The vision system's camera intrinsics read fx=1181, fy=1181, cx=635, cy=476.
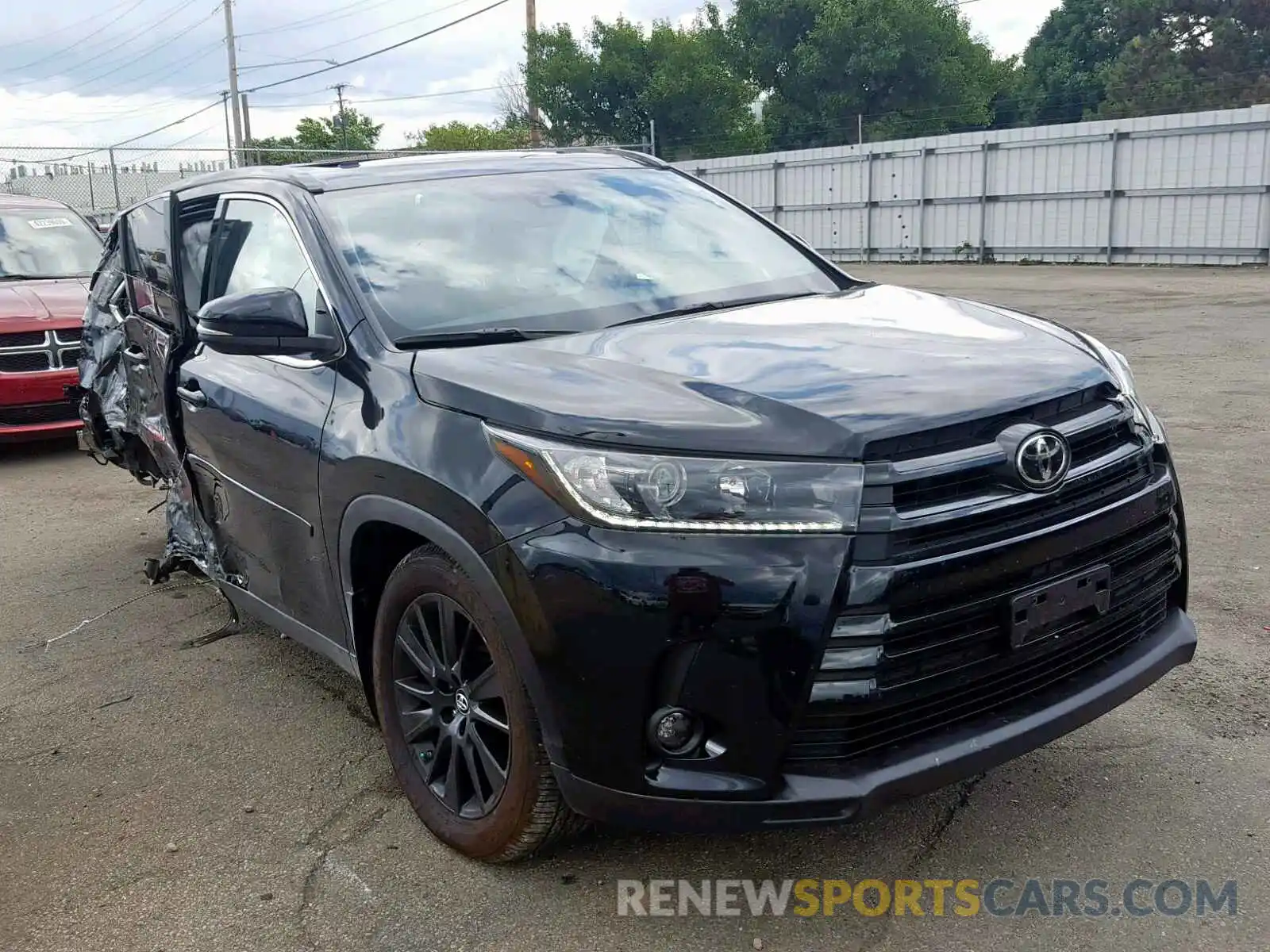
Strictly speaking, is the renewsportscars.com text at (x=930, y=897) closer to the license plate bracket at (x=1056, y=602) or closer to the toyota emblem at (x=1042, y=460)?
the license plate bracket at (x=1056, y=602)

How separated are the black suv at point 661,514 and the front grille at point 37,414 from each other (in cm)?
549

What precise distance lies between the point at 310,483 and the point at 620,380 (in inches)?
42.7

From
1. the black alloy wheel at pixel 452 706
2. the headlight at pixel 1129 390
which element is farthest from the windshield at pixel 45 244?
the headlight at pixel 1129 390

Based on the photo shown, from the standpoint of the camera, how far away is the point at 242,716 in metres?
4.02

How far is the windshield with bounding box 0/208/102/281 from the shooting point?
9.39 m

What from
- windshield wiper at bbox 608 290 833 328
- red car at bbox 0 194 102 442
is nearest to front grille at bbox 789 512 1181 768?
windshield wiper at bbox 608 290 833 328

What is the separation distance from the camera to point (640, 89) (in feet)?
164

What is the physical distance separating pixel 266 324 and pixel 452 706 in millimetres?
1160

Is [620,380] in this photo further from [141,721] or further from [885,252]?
[885,252]

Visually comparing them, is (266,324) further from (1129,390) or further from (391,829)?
(1129,390)

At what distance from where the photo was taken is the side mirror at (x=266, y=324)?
10.5ft

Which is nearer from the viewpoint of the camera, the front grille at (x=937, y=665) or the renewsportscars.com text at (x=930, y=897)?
the front grille at (x=937, y=665)

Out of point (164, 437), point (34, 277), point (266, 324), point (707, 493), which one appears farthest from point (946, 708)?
point (34, 277)

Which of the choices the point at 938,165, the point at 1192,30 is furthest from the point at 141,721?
the point at 1192,30
